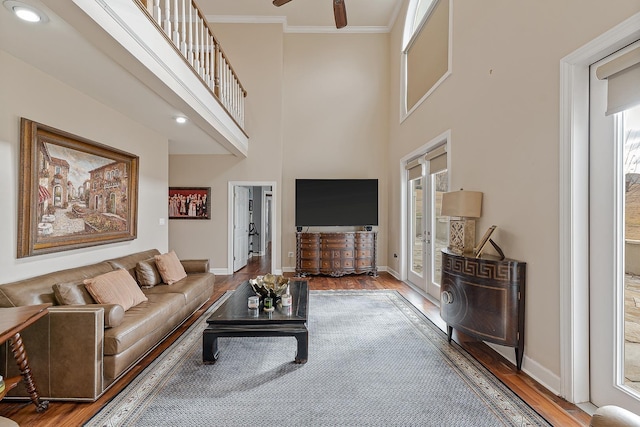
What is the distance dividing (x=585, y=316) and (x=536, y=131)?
1333 millimetres

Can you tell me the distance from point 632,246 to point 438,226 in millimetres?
2708

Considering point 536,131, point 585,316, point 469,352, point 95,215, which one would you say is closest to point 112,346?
point 95,215

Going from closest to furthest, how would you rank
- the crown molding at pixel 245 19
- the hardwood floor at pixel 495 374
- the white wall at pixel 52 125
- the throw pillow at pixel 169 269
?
the hardwood floor at pixel 495 374 < the white wall at pixel 52 125 < the throw pillow at pixel 169 269 < the crown molding at pixel 245 19

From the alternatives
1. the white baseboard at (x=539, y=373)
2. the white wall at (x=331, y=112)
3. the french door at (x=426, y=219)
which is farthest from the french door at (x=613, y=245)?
the white wall at (x=331, y=112)

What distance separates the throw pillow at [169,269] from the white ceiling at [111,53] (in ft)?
5.82

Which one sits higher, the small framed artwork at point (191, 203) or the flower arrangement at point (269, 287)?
the small framed artwork at point (191, 203)

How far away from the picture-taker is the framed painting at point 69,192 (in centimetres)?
253

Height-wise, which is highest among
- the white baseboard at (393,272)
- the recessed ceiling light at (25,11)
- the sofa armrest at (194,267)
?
the recessed ceiling light at (25,11)

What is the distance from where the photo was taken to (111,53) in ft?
7.29

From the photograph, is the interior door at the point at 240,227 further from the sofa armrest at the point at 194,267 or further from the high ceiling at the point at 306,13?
the high ceiling at the point at 306,13

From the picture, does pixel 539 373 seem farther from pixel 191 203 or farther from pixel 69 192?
pixel 191 203

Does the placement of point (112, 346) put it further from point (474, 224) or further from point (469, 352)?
point (474, 224)

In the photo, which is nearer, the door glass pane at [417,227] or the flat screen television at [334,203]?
the door glass pane at [417,227]

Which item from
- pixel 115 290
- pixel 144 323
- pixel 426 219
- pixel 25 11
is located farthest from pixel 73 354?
pixel 426 219
